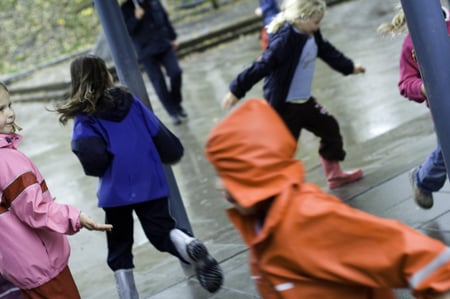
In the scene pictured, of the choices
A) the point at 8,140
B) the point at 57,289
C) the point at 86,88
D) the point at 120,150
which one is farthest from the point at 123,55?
the point at 57,289

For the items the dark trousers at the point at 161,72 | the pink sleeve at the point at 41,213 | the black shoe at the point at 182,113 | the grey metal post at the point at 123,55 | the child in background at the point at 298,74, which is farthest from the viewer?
the black shoe at the point at 182,113

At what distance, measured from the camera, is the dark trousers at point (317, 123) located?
19.7 feet

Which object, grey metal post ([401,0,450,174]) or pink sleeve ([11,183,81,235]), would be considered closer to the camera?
grey metal post ([401,0,450,174])

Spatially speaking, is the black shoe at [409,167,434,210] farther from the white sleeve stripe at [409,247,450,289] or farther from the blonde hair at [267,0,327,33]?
the white sleeve stripe at [409,247,450,289]

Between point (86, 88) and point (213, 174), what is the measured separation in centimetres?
353

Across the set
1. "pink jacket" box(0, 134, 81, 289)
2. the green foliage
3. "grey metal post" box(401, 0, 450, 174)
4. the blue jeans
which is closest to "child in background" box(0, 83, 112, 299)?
"pink jacket" box(0, 134, 81, 289)

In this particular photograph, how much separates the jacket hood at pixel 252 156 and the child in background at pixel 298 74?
311cm

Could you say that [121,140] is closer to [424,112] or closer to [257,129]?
[257,129]

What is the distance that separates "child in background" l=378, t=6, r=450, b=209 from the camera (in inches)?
177

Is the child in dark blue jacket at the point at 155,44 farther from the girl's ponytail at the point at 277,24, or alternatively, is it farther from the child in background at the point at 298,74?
the girl's ponytail at the point at 277,24

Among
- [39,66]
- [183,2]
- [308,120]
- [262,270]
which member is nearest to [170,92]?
[308,120]

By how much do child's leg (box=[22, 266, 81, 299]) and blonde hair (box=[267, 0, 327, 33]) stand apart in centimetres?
272

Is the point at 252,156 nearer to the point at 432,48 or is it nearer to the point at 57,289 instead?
the point at 432,48


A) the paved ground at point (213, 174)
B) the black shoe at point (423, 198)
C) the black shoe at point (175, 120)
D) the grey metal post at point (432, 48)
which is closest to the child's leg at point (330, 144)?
the paved ground at point (213, 174)
